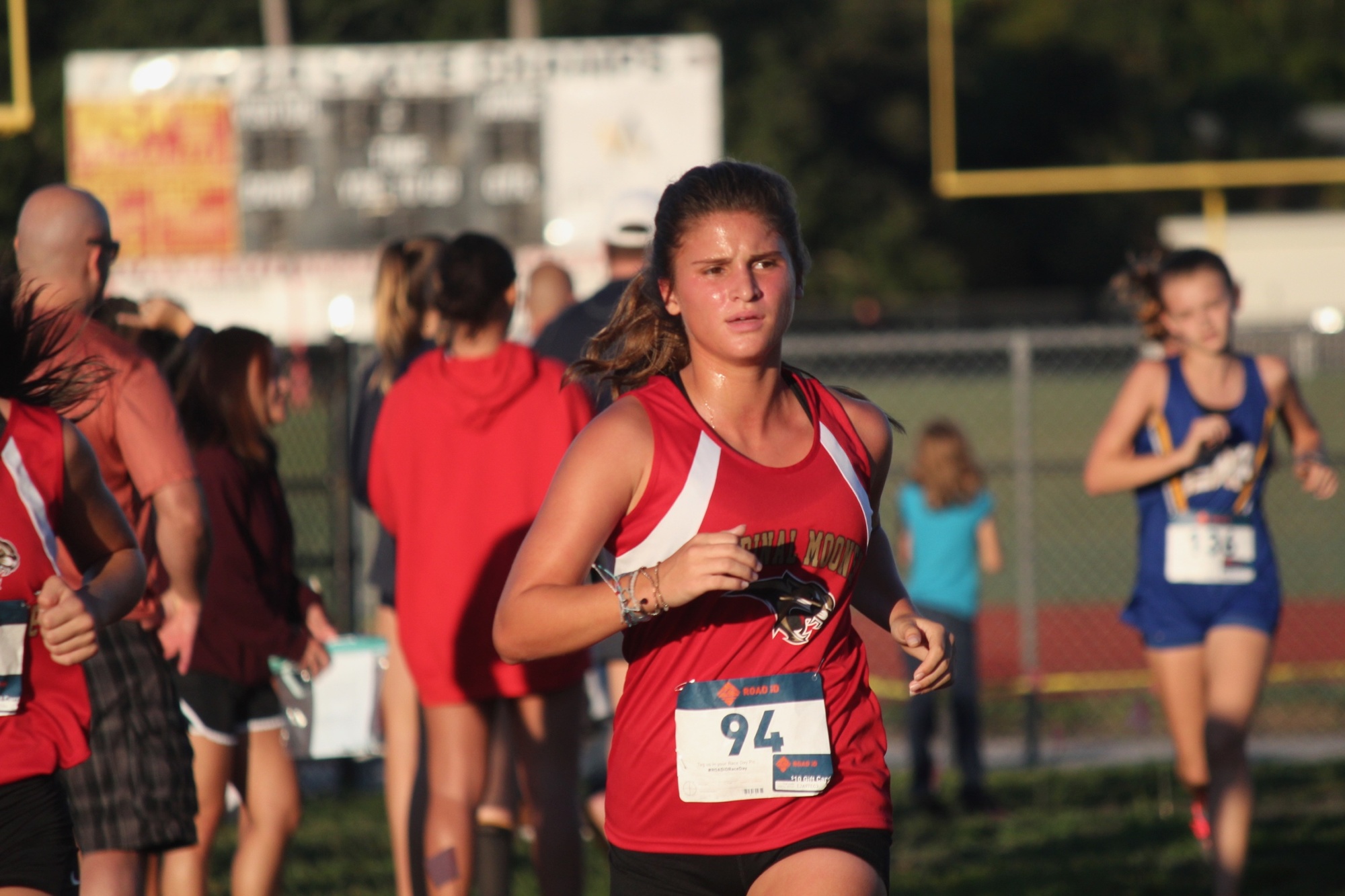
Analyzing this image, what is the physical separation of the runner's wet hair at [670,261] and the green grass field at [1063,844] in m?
3.61

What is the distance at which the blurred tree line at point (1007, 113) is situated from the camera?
41375 mm

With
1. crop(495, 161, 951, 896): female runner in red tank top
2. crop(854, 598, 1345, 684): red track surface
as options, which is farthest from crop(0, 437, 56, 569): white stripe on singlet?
crop(854, 598, 1345, 684): red track surface

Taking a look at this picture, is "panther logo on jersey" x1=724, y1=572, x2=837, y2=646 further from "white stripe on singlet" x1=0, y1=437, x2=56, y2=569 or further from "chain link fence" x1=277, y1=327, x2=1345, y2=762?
"chain link fence" x1=277, y1=327, x2=1345, y2=762

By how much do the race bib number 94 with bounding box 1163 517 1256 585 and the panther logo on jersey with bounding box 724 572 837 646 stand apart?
10.1 feet

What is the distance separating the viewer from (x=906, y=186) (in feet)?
162

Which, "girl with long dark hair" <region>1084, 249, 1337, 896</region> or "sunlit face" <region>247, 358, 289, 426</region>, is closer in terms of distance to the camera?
"sunlit face" <region>247, 358, 289, 426</region>

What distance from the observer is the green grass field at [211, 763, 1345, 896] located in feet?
21.0

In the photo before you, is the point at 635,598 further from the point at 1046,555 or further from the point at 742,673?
the point at 1046,555

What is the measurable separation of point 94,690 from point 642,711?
1.68m

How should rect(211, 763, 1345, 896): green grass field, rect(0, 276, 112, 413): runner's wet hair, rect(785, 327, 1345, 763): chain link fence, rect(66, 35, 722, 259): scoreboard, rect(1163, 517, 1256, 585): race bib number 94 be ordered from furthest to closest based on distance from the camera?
rect(66, 35, 722, 259): scoreboard < rect(785, 327, 1345, 763): chain link fence < rect(211, 763, 1345, 896): green grass field < rect(1163, 517, 1256, 585): race bib number 94 < rect(0, 276, 112, 413): runner's wet hair

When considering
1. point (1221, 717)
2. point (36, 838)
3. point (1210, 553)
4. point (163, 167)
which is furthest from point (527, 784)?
point (163, 167)

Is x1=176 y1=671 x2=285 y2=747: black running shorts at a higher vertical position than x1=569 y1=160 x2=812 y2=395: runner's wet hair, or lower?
lower

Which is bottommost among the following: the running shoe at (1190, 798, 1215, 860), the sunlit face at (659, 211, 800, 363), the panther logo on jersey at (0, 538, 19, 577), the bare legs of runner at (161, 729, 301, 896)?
the running shoe at (1190, 798, 1215, 860)

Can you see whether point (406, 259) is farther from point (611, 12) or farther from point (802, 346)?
point (611, 12)
